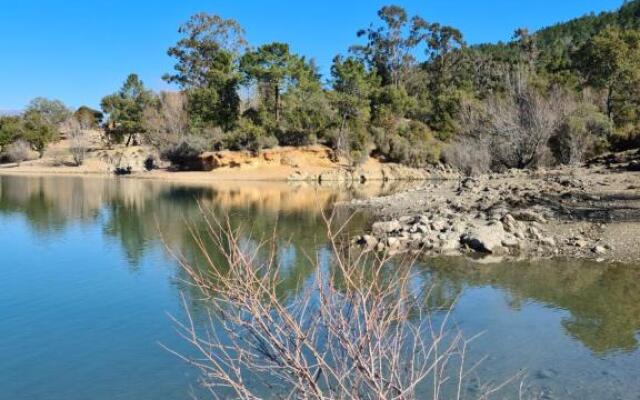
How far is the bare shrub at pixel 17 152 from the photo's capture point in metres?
64.0

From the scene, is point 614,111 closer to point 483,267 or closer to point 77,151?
point 483,267

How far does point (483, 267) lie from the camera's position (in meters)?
14.3

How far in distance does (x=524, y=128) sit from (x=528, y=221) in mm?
17501

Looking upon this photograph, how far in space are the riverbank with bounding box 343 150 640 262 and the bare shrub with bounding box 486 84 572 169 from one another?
303 inches

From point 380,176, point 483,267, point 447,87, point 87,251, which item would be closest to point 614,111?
point 380,176

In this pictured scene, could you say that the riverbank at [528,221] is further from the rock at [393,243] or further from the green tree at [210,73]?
the green tree at [210,73]

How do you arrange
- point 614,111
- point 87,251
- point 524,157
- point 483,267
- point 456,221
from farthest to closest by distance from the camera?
point 614,111, point 524,157, point 456,221, point 87,251, point 483,267

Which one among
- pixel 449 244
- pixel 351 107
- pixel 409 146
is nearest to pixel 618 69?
pixel 409 146

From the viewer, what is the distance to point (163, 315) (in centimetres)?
1062

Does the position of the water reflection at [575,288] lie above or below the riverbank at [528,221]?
below

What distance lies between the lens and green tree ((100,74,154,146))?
62.0 metres

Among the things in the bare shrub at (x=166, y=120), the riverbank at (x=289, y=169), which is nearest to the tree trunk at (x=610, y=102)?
the riverbank at (x=289, y=169)

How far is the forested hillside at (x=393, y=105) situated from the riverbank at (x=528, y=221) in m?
11.0

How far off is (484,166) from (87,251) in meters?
28.1
